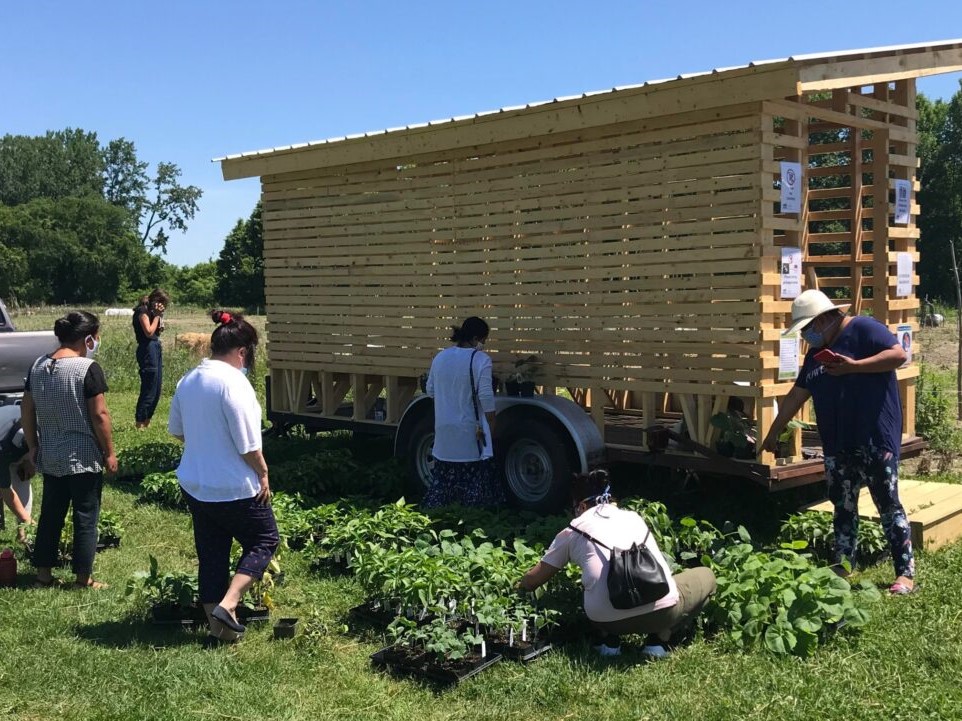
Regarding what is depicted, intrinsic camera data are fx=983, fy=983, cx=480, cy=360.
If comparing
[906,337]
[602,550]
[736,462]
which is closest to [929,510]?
[736,462]

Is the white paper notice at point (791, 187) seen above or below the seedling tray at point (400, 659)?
above

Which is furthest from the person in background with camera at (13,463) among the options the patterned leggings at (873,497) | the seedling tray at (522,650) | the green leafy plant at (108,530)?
the patterned leggings at (873,497)

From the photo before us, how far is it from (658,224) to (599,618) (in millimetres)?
3456

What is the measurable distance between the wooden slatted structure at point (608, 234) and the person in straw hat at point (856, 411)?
2.32 ft

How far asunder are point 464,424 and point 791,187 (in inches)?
116

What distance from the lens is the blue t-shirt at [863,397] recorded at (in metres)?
5.83

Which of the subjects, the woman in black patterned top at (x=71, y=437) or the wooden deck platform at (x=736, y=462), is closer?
the woman in black patterned top at (x=71, y=437)

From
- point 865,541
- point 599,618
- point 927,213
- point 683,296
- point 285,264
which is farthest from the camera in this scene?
point 927,213

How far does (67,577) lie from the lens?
6.60m

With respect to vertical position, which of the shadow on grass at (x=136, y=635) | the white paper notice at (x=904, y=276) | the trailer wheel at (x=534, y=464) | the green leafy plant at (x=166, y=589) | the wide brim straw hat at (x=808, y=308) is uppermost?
the white paper notice at (x=904, y=276)

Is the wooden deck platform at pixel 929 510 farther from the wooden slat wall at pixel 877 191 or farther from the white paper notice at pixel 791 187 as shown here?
the white paper notice at pixel 791 187

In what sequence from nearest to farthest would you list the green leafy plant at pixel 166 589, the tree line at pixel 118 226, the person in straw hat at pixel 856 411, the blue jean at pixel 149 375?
the green leafy plant at pixel 166 589
the person in straw hat at pixel 856 411
the blue jean at pixel 149 375
the tree line at pixel 118 226

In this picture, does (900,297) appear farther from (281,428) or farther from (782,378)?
(281,428)

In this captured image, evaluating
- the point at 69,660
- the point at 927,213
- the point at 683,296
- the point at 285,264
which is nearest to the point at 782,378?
the point at 683,296
